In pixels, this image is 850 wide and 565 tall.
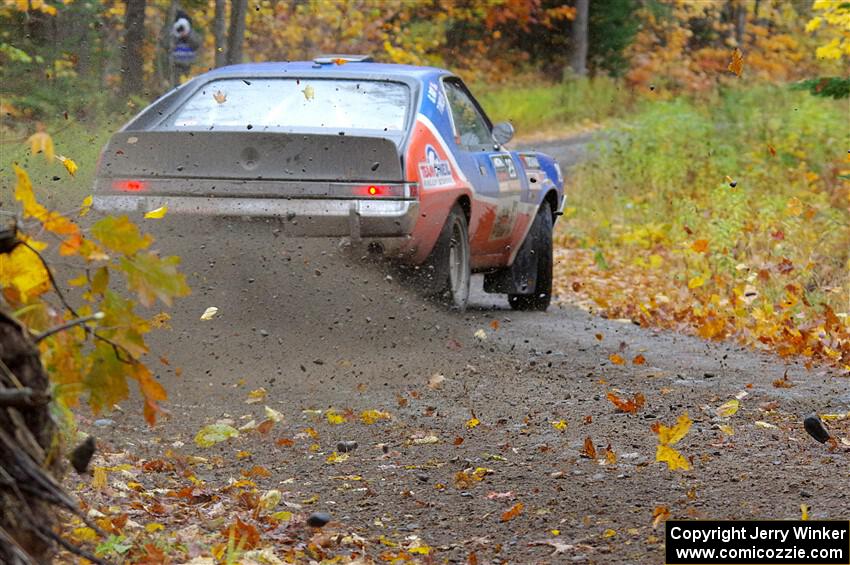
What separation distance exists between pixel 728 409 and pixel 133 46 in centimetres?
1253

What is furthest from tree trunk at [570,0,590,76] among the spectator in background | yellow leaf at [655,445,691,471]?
yellow leaf at [655,445,691,471]

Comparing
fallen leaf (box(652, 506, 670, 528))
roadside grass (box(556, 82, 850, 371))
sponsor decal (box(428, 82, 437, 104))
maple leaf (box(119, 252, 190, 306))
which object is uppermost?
maple leaf (box(119, 252, 190, 306))

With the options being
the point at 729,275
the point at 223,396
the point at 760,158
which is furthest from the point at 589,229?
the point at 223,396

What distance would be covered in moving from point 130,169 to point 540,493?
363cm

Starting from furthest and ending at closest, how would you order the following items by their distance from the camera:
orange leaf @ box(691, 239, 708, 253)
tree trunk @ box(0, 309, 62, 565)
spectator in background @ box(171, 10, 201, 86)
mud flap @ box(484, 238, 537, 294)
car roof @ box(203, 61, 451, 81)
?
spectator in background @ box(171, 10, 201, 86) < orange leaf @ box(691, 239, 708, 253) < mud flap @ box(484, 238, 537, 294) < car roof @ box(203, 61, 451, 81) < tree trunk @ box(0, 309, 62, 565)

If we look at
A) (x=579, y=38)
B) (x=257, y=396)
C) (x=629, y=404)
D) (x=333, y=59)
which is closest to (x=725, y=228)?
(x=333, y=59)

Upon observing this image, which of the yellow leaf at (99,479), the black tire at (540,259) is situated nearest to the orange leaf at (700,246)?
the black tire at (540,259)

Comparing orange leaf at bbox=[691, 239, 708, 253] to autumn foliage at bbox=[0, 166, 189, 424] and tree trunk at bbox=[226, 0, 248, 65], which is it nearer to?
tree trunk at bbox=[226, 0, 248, 65]

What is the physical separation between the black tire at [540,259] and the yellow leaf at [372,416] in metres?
4.15

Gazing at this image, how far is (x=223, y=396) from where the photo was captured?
266 inches

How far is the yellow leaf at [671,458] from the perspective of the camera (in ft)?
17.1

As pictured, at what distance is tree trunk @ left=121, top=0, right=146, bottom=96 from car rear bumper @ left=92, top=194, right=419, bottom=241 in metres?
9.83

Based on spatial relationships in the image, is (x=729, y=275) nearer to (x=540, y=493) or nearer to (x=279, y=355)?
(x=279, y=355)

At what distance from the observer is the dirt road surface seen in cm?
475
